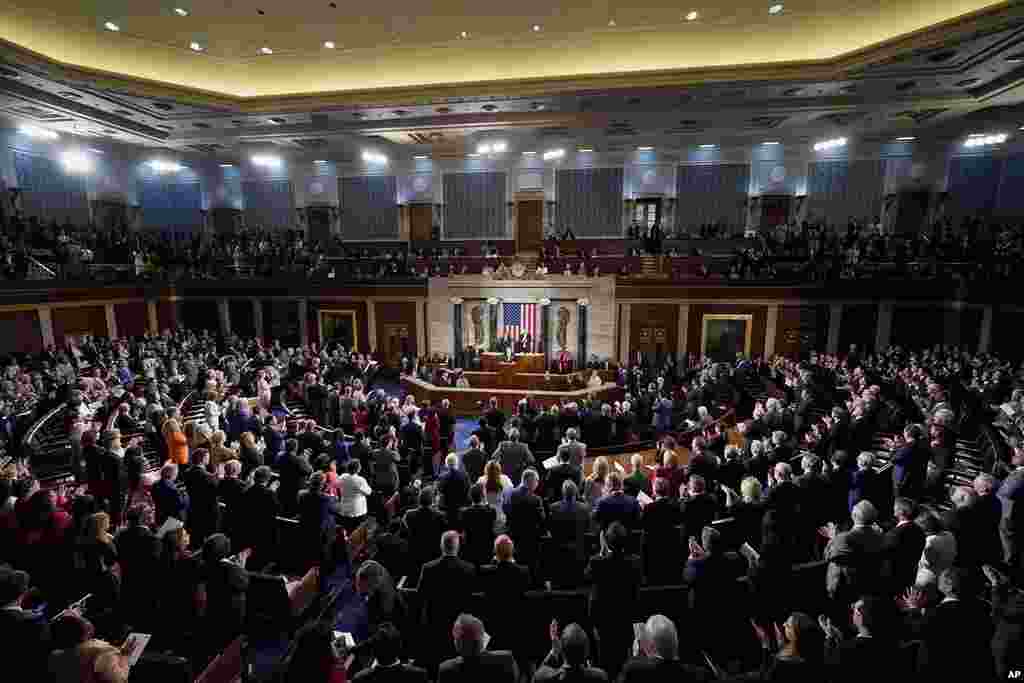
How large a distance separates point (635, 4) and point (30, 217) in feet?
66.1

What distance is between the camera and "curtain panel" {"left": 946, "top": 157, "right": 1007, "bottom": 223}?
1738 cm

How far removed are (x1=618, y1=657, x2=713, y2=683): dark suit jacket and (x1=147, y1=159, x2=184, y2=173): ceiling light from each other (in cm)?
2609

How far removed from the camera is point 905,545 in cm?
373

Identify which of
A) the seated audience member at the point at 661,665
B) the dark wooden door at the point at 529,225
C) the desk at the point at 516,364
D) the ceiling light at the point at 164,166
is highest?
the ceiling light at the point at 164,166

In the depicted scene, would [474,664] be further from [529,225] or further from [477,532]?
[529,225]

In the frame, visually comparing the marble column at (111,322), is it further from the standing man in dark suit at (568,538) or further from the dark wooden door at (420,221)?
the standing man in dark suit at (568,538)

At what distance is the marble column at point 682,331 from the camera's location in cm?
1692

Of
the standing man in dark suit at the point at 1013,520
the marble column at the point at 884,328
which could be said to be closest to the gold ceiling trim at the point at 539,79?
the marble column at the point at 884,328

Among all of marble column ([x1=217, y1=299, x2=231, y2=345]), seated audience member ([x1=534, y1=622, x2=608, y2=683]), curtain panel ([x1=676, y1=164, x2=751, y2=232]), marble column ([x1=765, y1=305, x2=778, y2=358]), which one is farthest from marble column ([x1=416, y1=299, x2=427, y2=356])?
seated audience member ([x1=534, y1=622, x2=608, y2=683])

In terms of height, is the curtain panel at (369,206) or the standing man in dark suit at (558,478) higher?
the curtain panel at (369,206)

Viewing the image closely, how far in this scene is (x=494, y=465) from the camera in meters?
5.05

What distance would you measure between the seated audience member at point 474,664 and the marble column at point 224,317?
2004 centimetres

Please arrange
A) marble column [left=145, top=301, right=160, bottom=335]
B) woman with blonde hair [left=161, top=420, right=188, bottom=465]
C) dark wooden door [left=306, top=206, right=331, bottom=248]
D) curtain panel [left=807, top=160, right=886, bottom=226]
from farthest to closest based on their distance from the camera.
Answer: dark wooden door [left=306, top=206, right=331, bottom=248]
curtain panel [left=807, top=160, right=886, bottom=226]
marble column [left=145, top=301, right=160, bottom=335]
woman with blonde hair [left=161, top=420, right=188, bottom=465]

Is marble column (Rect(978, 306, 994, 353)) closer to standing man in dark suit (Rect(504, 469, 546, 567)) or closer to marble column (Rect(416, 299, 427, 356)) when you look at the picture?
standing man in dark suit (Rect(504, 469, 546, 567))
